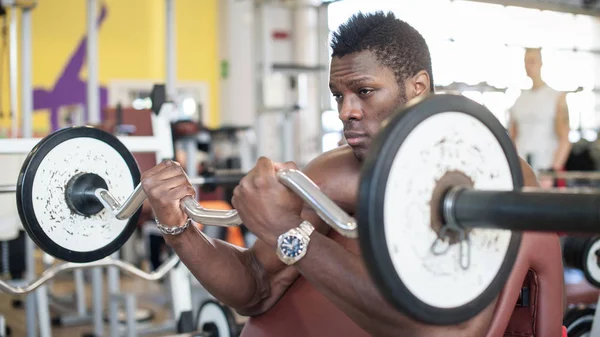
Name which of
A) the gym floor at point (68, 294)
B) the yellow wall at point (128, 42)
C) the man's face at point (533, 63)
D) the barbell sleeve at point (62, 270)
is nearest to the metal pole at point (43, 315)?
the barbell sleeve at point (62, 270)

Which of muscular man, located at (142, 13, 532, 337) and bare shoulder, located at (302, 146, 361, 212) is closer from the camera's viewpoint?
muscular man, located at (142, 13, 532, 337)

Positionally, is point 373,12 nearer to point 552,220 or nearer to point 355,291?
point 355,291

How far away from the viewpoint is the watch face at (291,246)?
1021 mm

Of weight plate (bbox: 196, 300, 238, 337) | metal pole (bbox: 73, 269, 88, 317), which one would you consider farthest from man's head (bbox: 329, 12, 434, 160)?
metal pole (bbox: 73, 269, 88, 317)

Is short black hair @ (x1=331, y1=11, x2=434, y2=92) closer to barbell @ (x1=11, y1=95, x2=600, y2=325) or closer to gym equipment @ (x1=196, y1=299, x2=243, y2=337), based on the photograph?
barbell @ (x1=11, y1=95, x2=600, y2=325)

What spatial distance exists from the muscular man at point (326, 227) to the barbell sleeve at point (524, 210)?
257mm

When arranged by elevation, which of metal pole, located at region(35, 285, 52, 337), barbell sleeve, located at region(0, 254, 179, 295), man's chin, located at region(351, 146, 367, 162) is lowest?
metal pole, located at region(35, 285, 52, 337)

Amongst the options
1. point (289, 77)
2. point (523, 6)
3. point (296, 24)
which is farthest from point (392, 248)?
point (296, 24)

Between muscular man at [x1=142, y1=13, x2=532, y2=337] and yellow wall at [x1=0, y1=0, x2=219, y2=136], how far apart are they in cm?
739

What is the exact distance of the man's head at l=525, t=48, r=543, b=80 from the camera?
3914mm

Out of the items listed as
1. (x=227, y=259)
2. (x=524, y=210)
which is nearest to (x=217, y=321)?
(x=227, y=259)

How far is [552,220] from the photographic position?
2.53ft

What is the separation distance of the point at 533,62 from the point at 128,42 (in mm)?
6631

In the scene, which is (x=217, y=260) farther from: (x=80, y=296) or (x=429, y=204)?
(x=80, y=296)
